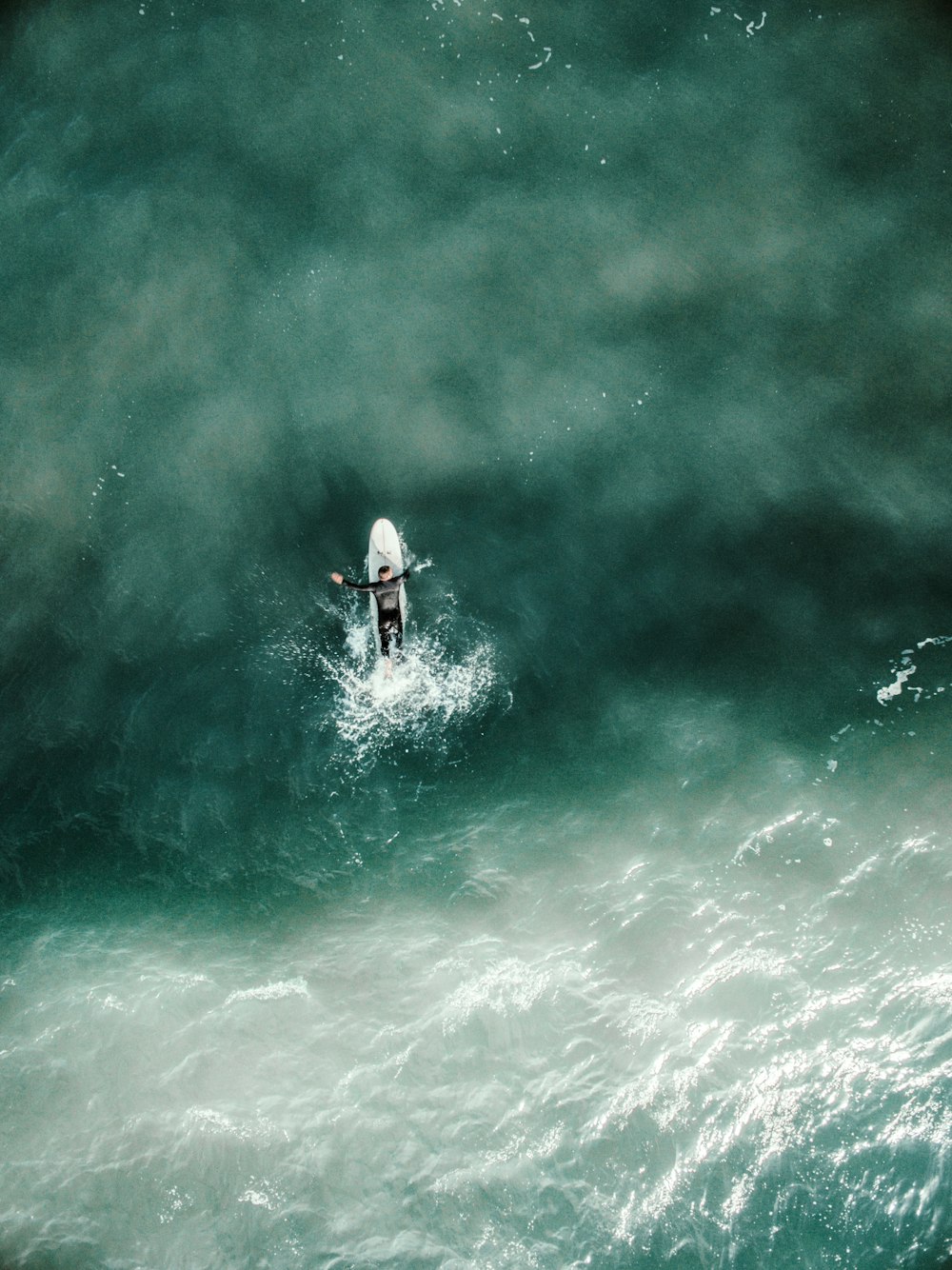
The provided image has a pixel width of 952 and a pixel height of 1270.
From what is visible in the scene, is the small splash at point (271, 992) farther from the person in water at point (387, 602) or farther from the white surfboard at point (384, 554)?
the white surfboard at point (384, 554)

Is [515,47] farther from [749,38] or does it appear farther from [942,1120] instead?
[942,1120]

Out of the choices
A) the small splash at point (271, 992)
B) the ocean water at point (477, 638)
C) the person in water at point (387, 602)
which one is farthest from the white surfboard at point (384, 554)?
the small splash at point (271, 992)

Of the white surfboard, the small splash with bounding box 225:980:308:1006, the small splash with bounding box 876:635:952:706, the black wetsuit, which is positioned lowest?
the small splash with bounding box 225:980:308:1006

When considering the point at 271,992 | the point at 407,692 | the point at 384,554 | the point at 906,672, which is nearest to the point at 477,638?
the point at 407,692

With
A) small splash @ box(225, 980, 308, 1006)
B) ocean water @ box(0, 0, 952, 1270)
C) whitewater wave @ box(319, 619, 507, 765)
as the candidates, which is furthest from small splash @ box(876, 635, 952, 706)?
small splash @ box(225, 980, 308, 1006)

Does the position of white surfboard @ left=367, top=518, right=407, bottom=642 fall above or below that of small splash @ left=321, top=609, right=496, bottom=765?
above

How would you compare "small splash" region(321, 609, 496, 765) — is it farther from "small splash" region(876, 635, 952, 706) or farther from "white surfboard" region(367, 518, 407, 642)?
"small splash" region(876, 635, 952, 706)

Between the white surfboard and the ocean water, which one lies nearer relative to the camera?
the ocean water

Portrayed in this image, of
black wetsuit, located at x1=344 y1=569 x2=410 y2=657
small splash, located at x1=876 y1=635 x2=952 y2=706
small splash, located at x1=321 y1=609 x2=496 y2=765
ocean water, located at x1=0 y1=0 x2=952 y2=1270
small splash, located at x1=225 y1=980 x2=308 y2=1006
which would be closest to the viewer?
ocean water, located at x1=0 y1=0 x2=952 y2=1270

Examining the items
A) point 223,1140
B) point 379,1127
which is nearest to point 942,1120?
point 379,1127
